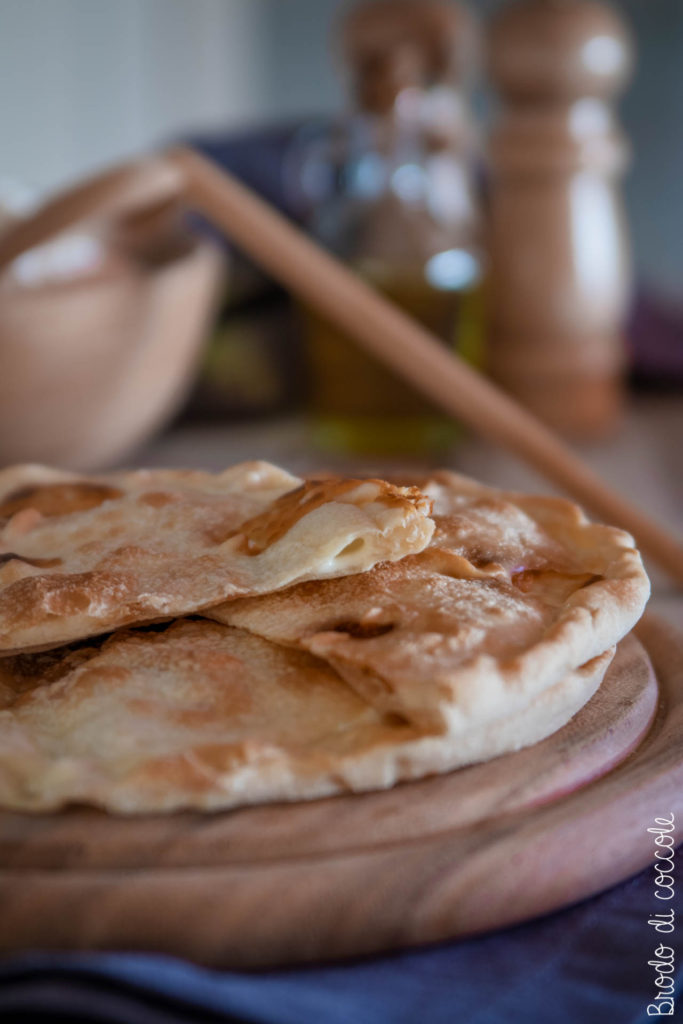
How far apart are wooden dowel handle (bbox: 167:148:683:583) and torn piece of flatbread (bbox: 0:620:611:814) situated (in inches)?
23.5

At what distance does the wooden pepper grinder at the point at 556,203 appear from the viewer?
5.32 ft

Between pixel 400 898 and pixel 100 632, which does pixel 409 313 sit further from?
pixel 400 898

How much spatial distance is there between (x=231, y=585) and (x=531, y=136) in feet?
4.02

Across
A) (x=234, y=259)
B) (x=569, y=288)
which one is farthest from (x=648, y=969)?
(x=234, y=259)

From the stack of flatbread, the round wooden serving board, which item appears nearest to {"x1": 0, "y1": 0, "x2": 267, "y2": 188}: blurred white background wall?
the stack of flatbread

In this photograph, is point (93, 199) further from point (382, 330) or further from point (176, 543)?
point (176, 543)

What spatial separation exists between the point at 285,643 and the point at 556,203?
121 centimetres

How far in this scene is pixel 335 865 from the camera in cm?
53

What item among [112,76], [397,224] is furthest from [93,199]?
[112,76]

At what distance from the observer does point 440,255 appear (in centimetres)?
156

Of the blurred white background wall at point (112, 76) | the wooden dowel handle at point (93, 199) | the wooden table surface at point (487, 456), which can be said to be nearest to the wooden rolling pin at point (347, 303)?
the wooden dowel handle at point (93, 199)

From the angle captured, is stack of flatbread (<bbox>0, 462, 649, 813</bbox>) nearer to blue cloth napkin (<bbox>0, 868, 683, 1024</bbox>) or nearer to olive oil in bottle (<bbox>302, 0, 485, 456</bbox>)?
blue cloth napkin (<bbox>0, 868, 683, 1024</bbox>)


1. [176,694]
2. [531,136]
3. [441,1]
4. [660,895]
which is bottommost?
[660,895]

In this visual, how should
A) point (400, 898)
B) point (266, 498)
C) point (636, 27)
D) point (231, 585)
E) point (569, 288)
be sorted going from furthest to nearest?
1. point (636, 27)
2. point (569, 288)
3. point (266, 498)
4. point (231, 585)
5. point (400, 898)
